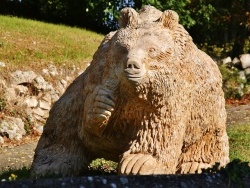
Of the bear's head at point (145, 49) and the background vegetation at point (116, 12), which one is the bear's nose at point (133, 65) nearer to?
the bear's head at point (145, 49)

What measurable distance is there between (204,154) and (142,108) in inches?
43.3

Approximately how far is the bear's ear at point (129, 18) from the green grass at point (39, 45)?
9.20m

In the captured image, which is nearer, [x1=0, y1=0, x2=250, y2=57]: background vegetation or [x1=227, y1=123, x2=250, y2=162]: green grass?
[x1=227, y1=123, x2=250, y2=162]: green grass

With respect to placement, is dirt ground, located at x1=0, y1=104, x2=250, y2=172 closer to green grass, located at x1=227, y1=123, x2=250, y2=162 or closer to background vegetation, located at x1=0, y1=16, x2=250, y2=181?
green grass, located at x1=227, y1=123, x2=250, y2=162

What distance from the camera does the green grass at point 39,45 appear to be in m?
14.4

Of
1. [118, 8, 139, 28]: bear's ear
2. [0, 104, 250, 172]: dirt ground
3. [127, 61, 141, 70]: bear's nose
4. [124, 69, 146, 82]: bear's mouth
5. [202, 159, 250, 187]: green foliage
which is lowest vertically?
[0, 104, 250, 172]: dirt ground

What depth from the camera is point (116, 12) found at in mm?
21109

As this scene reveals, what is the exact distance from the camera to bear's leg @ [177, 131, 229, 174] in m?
5.36

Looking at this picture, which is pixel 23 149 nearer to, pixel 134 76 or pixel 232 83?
pixel 134 76

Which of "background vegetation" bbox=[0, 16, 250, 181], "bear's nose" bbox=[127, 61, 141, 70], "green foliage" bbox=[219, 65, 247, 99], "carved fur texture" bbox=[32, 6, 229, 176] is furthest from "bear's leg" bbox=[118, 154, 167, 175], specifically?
"green foliage" bbox=[219, 65, 247, 99]

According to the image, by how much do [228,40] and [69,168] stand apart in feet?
72.8

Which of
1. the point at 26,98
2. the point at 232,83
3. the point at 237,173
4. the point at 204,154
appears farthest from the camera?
the point at 232,83

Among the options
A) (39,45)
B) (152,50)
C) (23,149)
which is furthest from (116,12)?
(152,50)

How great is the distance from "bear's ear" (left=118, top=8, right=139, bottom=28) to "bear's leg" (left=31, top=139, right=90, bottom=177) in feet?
3.88
